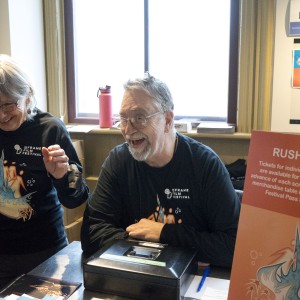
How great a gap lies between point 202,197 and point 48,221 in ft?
2.18

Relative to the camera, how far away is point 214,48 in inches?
117

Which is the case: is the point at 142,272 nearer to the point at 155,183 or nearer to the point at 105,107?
the point at 155,183

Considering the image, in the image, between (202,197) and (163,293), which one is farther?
(202,197)

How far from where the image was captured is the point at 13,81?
5.02ft

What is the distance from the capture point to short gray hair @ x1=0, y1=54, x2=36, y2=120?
4.95 feet

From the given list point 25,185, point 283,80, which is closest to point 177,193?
point 25,185

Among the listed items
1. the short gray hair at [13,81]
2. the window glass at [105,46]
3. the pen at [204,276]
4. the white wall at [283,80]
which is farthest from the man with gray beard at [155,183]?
the window glass at [105,46]

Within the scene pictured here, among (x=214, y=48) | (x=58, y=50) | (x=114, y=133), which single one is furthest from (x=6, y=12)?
(x=214, y=48)

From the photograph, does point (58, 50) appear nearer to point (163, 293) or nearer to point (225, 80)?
point (225, 80)

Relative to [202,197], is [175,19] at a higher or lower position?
higher

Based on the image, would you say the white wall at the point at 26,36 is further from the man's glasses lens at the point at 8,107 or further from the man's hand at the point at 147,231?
the man's hand at the point at 147,231

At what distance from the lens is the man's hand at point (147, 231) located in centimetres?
129

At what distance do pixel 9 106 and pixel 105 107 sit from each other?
152 centimetres

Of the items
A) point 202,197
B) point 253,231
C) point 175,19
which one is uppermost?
point 175,19
